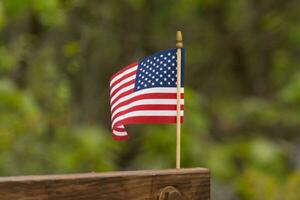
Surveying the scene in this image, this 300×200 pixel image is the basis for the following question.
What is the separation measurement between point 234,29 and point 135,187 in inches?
282

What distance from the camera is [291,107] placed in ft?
33.5

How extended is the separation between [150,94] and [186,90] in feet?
15.5

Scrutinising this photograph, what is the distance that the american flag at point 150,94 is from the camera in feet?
12.3

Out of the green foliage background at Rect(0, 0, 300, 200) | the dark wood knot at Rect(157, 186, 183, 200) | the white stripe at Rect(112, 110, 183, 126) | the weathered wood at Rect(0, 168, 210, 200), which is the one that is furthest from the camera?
the green foliage background at Rect(0, 0, 300, 200)

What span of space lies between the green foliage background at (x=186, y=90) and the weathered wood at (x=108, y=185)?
2987 mm

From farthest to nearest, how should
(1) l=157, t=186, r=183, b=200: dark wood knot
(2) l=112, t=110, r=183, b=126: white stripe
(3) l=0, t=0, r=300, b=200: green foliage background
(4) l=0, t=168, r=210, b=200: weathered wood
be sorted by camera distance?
(3) l=0, t=0, r=300, b=200: green foliage background → (2) l=112, t=110, r=183, b=126: white stripe → (1) l=157, t=186, r=183, b=200: dark wood knot → (4) l=0, t=168, r=210, b=200: weathered wood

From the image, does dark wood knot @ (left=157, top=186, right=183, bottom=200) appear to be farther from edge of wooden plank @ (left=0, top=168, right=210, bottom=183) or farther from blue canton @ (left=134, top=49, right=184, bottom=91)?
blue canton @ (left=134, top=49, right=184, bottom=91)

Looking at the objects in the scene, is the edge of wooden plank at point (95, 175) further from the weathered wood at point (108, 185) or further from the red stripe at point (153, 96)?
the red stripe at point (153, 96)

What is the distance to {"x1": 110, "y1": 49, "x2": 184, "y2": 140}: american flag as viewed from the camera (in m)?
3.75

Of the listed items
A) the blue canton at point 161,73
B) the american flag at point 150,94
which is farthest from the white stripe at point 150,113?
the blue canton at point 161,73

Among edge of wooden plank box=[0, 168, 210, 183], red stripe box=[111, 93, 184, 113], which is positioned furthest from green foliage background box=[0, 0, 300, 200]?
edge of wooden plank box=[0, 168, 210, 183]

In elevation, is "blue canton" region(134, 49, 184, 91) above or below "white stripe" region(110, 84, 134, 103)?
above

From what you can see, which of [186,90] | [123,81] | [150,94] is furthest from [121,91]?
[186,90]

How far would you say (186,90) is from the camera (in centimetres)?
847
